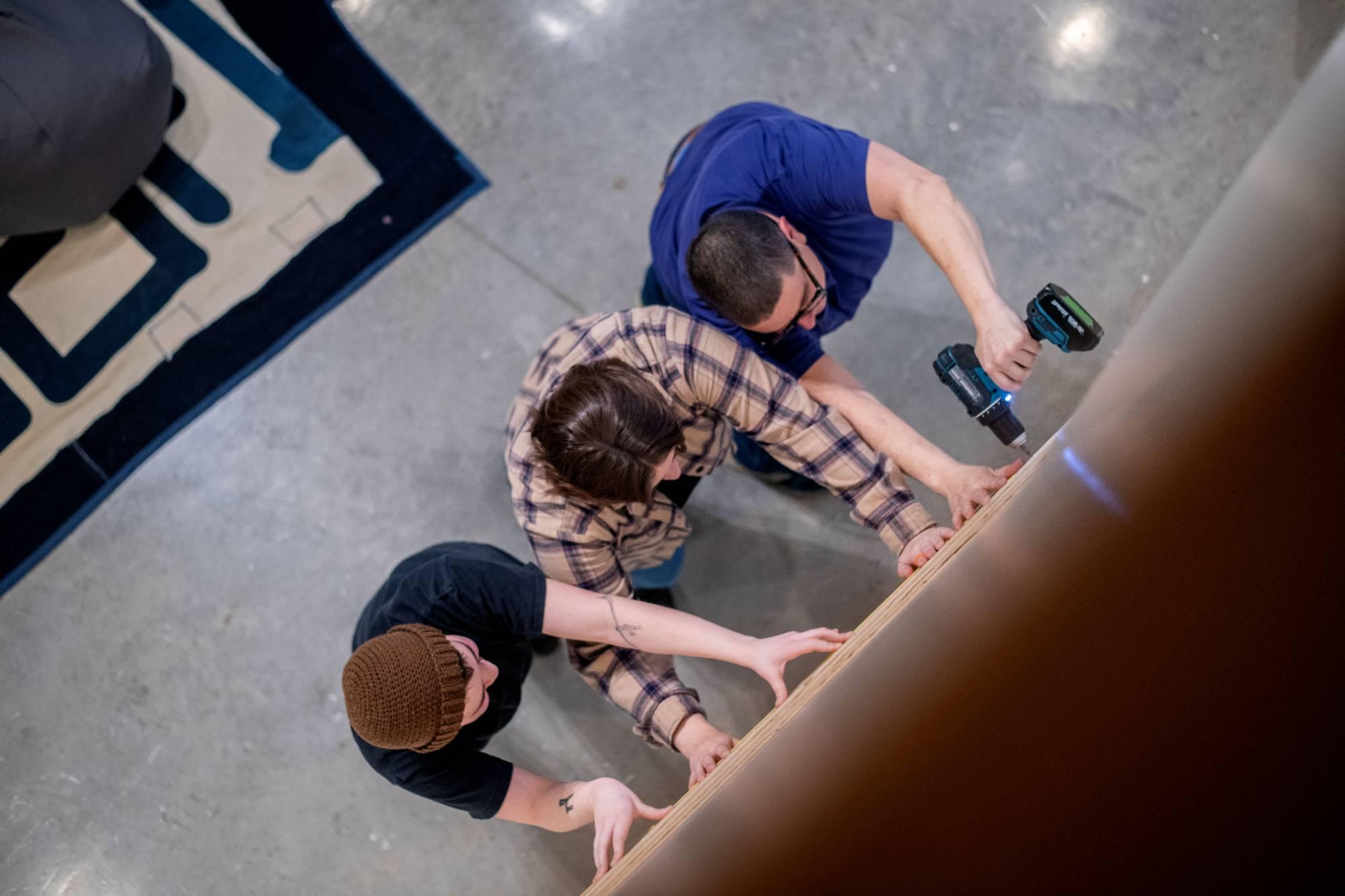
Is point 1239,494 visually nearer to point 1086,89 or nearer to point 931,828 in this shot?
point 931,828

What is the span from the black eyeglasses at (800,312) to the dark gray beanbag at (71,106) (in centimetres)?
207

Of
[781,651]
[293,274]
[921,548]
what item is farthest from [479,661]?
[293,274]

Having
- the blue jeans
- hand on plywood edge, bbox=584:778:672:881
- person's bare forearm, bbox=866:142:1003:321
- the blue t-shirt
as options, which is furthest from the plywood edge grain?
the blue jeans

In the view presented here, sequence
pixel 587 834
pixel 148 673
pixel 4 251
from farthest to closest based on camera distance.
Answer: pixel 4 251, pixel 148 673, pixel 587 834

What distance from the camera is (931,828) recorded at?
0.64 meters

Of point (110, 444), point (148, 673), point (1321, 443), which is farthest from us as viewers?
point (110, 444)

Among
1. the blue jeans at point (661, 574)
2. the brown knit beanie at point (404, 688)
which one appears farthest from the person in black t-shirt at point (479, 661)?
the blue jeans at point (661, 574)

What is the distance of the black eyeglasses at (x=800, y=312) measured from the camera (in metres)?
1.68

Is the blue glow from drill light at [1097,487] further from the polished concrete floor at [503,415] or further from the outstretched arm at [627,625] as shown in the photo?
the polished concrete floor at [503,415]

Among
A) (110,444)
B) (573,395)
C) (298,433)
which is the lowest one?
(110,444)

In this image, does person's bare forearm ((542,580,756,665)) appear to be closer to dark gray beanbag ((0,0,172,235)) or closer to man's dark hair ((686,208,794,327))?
man's dark hair ((686,208,794,327))

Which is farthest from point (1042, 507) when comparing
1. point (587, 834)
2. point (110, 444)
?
point (110, 444)

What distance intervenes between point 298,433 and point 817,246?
5.29 feet

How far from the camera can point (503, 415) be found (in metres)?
2.47
